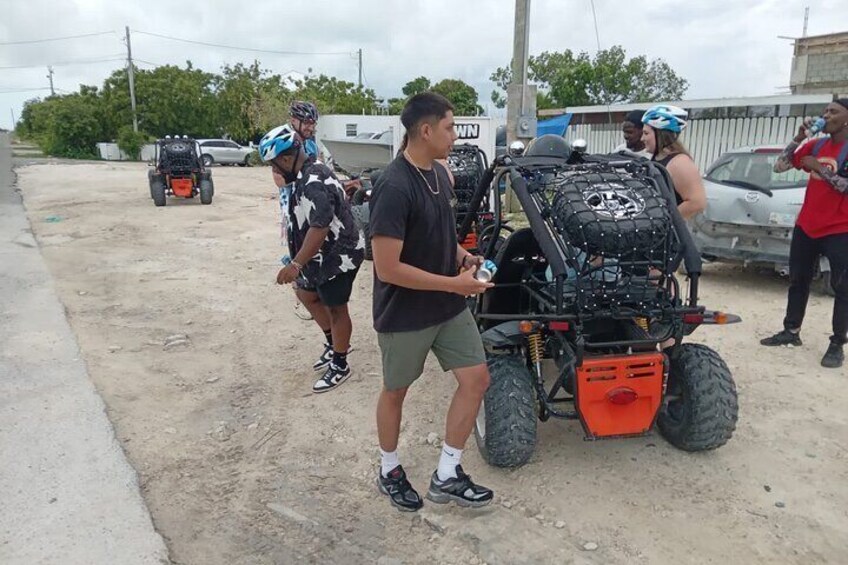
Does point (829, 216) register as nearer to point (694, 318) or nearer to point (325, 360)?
point (694, 318)

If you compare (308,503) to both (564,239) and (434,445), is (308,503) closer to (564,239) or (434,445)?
(434,445)

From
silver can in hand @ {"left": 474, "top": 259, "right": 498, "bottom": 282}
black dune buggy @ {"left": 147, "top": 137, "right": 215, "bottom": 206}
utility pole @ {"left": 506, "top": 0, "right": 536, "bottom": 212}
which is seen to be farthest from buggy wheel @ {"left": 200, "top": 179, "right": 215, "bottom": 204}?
silver can in hand @ {"left": 474, "top": 259, "right": 498, "bottom": 282}

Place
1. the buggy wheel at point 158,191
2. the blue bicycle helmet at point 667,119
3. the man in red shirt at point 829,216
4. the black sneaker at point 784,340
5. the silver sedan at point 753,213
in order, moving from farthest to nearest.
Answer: the buggy wheel at point 158,191, the silver sedan at point 753,213, the black sneaker at point 784,340, the man in red shirt at point 829,216, the blue bicycle helmet at point 667,119

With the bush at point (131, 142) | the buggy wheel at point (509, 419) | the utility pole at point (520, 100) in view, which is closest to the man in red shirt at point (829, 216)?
the buggy wheel at point (509, 419)

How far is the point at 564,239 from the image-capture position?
302 cm

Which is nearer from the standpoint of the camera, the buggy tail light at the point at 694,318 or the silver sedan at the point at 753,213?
the buggy tail light at the point at 694,318

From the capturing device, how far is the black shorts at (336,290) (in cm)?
424

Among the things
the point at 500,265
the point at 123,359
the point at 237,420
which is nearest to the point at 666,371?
the point at 500,265

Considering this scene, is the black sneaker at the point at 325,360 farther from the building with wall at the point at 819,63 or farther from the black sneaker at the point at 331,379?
the building with wall at the point at 819,63

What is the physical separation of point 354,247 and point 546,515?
2.16 metres

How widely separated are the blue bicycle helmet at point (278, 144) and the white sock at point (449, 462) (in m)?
2.19

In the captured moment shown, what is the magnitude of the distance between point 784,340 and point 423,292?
3.72m

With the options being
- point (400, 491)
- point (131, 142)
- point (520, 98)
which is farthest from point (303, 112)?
point (131, 142)

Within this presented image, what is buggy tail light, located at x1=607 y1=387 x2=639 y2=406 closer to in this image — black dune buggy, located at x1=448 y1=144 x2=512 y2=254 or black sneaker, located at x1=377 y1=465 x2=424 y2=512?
black sneaker, located at x1=377 y1=465 x2=424 y2=512
